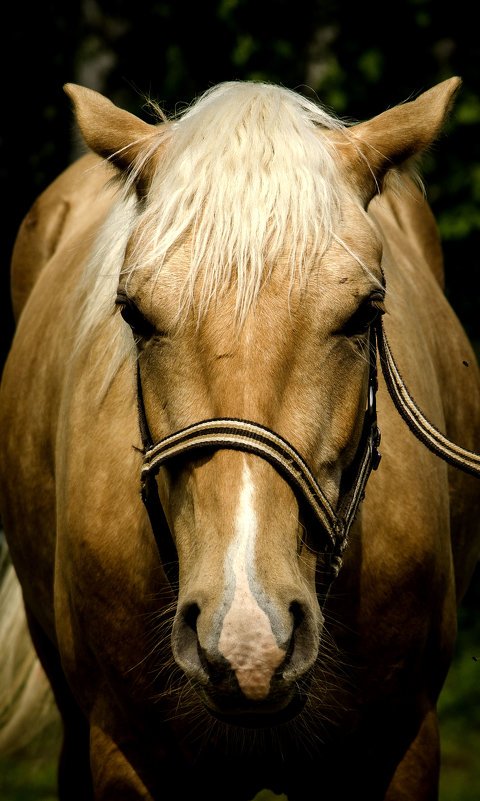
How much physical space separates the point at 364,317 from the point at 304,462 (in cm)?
38

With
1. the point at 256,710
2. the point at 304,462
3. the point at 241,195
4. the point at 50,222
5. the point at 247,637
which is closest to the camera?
the point at 247,637

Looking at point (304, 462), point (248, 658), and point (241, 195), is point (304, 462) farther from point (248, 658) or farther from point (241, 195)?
point (241, 195)

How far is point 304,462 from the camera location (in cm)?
192

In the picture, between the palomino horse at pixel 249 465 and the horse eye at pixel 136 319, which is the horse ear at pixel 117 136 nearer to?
the palomino horse at pixel 249 465

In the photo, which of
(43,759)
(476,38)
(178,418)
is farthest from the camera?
(476,38)

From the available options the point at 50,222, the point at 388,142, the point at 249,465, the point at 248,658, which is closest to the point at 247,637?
the point at 248,658

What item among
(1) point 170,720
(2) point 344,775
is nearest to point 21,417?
(1) point 170,720

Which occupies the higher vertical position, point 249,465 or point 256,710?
point 249,465

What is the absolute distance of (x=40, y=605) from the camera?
11.7ft

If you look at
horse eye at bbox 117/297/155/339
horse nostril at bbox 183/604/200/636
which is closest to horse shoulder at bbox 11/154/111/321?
horse eye at bbox 117/297/155/339

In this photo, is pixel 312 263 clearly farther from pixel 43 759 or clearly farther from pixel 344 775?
pixel 43 759

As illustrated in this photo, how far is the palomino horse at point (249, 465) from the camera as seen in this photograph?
73.5 inches

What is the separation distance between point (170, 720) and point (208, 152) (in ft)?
4.62

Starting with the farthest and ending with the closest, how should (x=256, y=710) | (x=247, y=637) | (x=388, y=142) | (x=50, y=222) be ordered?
1. (x=50, y=222)
2. (x=388, y=142)
3. (x=256, y=710)
4. (x=247, y=637)
